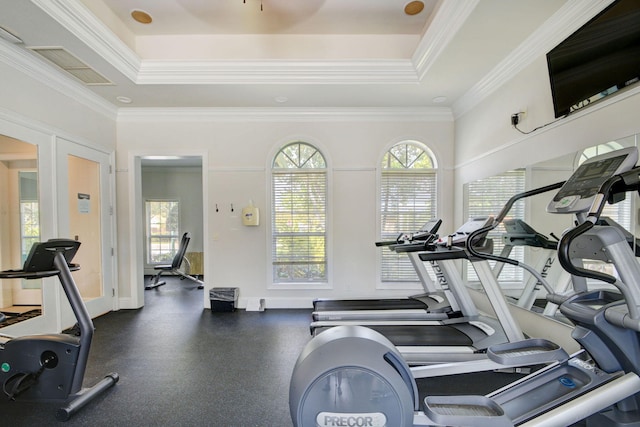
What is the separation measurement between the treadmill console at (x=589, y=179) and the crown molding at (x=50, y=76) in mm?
4596

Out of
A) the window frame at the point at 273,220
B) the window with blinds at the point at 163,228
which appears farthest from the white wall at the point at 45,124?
the window with blinds at the point at 163,228

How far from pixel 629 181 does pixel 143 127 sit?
520cm

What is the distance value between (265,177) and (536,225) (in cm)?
335

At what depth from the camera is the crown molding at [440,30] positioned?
2.42m

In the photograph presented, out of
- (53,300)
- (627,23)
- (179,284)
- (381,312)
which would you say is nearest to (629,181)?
(627,23)

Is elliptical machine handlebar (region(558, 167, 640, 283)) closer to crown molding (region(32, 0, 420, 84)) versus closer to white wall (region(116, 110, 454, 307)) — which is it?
crown molding (region(32, 0, 420, 84))

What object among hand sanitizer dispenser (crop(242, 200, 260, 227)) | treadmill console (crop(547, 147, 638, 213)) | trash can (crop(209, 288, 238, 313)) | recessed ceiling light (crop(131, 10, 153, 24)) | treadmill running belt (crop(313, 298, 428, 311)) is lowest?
trash can (crop(209, 288, 238, 313))

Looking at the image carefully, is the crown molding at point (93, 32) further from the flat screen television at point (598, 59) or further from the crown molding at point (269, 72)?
the flat screen television at point (598, 59)

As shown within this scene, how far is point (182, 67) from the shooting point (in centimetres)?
346

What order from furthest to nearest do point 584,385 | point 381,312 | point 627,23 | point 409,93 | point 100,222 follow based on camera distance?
point 100,222
point 409,93
point 381,312
point 627,23
point 584,385

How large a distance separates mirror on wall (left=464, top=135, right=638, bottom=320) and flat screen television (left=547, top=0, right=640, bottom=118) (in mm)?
380

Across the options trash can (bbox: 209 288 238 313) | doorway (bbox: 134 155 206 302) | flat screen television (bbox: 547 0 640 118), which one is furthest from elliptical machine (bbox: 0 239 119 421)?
doorway (bbox: 134 155 206 302)

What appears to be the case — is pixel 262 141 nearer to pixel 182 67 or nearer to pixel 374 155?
pixel 182 67

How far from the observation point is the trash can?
168 inches
